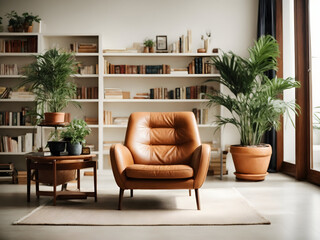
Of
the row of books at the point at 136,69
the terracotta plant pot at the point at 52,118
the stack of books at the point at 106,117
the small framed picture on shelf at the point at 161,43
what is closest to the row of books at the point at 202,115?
the row of books at the point at 136,69

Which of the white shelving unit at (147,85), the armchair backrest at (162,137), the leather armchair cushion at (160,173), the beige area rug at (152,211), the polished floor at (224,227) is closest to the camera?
the polished floor at (224,227)

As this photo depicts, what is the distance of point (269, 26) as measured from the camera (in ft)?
20.4

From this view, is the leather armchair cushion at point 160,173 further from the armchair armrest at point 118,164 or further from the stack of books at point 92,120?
the stack of books at point 92,120

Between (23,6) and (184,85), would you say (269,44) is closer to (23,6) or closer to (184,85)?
(184,85)

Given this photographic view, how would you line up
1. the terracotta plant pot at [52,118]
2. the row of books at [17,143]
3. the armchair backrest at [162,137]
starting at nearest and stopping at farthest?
the armchair backrest at [162,137], the terracotta plant pot at [52,118], the row of books at [17,143]

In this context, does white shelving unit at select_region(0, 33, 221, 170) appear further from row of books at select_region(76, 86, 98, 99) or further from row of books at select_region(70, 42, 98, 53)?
row of books at select_region(76, 86, 98, 99)

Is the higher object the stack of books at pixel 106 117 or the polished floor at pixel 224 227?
the stack of books at pixel 106 117

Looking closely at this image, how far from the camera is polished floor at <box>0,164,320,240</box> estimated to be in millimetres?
2734

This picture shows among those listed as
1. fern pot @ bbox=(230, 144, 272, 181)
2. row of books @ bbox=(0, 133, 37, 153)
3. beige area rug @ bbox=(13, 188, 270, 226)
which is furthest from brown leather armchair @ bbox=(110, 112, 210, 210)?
row of books @ bbox=(0, 133, 37, 153)

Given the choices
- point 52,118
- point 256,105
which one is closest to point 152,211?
point 52,118

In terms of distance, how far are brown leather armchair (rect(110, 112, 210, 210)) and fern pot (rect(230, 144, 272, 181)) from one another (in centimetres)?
137

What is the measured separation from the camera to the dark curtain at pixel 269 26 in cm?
608

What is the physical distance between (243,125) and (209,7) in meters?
2.29

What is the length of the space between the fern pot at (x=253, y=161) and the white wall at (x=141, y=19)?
1238 mm
